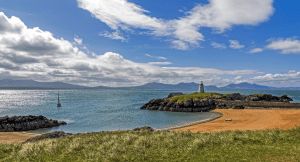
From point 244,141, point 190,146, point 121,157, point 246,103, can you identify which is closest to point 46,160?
→ point 121,157

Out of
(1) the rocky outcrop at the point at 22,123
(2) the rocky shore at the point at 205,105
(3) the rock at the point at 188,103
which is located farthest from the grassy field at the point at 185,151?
(3) the rock at the point at 188,103

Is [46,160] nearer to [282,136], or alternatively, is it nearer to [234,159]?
[234,159]

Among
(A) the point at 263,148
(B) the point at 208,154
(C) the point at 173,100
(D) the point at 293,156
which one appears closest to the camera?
(D) the point at 293,156

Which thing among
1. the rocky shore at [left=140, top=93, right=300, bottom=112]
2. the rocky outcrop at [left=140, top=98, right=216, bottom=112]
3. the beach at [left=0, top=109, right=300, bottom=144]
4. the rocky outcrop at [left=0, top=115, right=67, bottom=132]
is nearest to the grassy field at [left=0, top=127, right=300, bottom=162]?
the beach at [left=0, top=109, right=300, bottom=144]

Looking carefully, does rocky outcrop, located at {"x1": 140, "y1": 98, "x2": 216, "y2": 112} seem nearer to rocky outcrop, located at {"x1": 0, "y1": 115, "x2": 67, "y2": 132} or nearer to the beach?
the beach

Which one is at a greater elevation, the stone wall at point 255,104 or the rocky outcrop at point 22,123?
the stone wall at point 255,104

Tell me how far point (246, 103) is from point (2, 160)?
67393mm

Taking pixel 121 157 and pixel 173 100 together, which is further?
pixel 173 100

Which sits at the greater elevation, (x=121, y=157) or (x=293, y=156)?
(x=293, y=156)

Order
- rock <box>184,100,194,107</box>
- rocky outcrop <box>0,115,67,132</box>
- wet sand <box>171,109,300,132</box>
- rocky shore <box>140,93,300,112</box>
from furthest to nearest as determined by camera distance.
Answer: rock <box>184,100,194,107</box>, rocky shore <box>140,93,300,112</box>, rocky outcrop <box>0,115,67,132</box>, wet sand <box>171,109,300,132</box>

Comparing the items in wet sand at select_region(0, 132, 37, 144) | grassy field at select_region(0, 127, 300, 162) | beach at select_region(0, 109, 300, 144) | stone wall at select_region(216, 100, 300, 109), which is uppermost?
grassy field at select_region(0, 127, 300, 162)

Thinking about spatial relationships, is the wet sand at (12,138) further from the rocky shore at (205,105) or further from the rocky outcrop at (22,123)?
the rocky shore at (205,105)

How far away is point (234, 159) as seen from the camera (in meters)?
7.52

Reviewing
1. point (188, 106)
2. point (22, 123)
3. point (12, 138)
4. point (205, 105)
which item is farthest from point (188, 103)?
point (12, 138)
